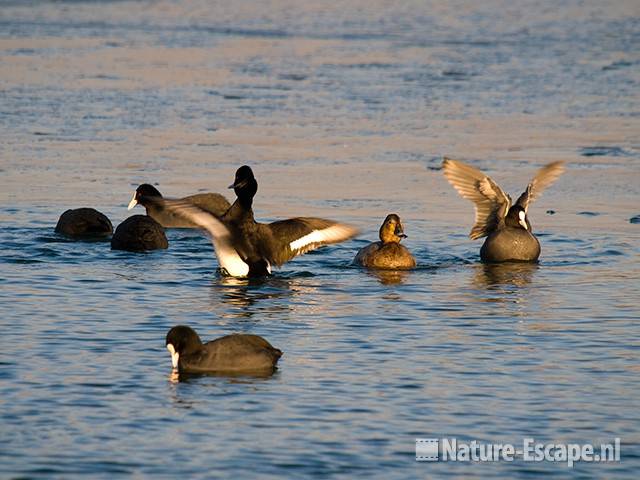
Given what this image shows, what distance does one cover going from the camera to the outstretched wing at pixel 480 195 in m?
15.5

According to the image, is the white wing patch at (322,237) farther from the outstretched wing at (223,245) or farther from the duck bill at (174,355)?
the duck bill at (174,355)

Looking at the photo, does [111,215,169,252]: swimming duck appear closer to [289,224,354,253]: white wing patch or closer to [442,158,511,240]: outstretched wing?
[289,224,354,253]: white wing patch

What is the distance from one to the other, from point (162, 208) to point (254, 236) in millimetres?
2493

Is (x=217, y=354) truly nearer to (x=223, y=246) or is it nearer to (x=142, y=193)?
(x=223, y=246)

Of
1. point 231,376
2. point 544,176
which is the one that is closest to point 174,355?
point 231,376

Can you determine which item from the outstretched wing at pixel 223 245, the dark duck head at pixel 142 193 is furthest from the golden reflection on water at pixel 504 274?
the dark duck head at pixel 142 193

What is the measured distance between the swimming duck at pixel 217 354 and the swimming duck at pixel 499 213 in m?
5.18

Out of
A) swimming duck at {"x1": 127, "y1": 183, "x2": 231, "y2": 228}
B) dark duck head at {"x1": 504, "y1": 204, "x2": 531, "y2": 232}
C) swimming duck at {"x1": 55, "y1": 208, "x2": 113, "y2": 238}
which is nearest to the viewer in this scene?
dark duck head at {"x1": 504, "y1": 204, "x2": 531, "y2": 232}

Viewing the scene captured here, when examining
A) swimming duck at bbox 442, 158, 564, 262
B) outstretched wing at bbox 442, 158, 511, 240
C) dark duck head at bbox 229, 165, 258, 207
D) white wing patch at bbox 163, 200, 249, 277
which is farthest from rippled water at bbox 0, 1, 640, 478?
dark duck head at bbox 229, 165, 258, 207

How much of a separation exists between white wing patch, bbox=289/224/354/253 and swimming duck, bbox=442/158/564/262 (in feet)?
5.80

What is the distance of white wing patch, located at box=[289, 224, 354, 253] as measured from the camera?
13781mm

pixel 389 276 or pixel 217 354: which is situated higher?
pixel 389 276

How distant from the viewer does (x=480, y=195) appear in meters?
15.7

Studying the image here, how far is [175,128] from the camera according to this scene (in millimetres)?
21297
